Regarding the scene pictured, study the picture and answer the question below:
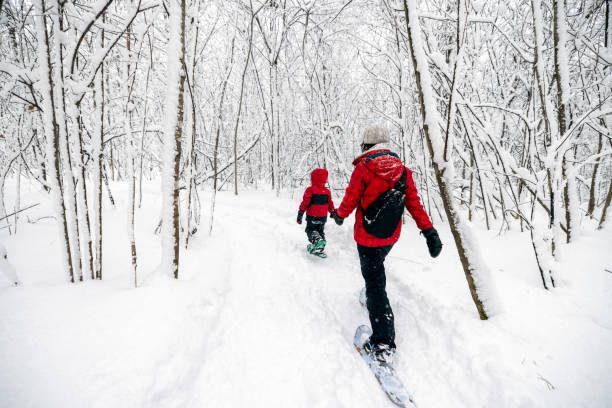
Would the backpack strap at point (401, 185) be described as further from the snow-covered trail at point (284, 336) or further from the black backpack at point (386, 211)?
the snow-covered trail at point (284, 336)

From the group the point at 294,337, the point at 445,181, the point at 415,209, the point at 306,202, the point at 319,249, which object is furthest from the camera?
the point at 306,202

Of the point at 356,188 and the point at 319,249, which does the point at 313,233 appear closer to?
the point at 319,249

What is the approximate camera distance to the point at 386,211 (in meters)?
2.00

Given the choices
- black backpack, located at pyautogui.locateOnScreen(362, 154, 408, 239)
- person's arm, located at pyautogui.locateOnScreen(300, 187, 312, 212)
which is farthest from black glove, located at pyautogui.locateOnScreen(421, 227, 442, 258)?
person's arm, located at pyautogui.locateOnScreen(300, 187, 312, 212)

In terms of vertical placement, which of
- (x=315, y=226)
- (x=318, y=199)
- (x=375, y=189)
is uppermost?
(x=375, y=189)

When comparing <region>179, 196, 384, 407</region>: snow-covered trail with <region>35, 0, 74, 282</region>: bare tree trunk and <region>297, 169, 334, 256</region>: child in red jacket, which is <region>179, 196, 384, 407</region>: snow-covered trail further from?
<region>35, 0, 74, 282</region>: bare tree trunk

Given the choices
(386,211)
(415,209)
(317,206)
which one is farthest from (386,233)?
(317,206)

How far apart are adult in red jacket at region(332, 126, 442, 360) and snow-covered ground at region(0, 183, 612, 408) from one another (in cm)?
29

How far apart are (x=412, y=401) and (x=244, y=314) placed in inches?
61.7

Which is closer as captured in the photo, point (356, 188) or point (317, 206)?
point (356, 188)

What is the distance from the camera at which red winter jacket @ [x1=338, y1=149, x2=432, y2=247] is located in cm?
196

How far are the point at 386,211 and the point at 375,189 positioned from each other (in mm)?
200

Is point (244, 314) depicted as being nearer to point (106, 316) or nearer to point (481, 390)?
point (106, 316)

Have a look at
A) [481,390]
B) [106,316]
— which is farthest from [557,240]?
[106,316]
